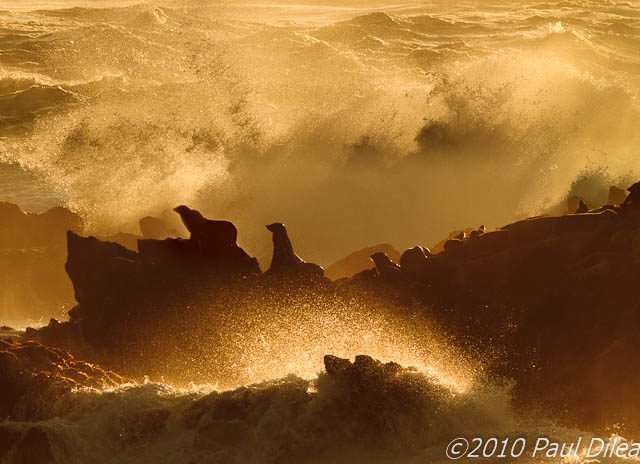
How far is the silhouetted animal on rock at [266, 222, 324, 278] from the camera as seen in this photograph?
20.0 metres

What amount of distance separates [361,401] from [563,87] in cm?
3740

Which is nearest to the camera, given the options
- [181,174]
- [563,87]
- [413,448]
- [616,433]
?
[413,448]

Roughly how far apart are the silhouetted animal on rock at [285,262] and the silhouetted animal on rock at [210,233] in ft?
2.54

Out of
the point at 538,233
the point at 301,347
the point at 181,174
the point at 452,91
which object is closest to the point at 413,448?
the point at 301,347

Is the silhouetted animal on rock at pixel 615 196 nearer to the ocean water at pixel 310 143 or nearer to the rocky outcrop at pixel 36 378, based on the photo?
the ocean water at pixel 310 143

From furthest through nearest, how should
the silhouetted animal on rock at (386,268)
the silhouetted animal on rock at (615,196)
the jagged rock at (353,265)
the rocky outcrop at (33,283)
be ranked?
the rocky outcrop at (33,283) < the jagged rock at (353,265) < the silhouetted animal on rock at (615,196) < the silhouetted animal on rock at (386,268)

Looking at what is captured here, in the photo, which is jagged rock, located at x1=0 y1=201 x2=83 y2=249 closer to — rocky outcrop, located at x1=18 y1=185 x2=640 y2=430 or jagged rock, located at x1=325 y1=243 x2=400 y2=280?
jagged rock, located at x1=325 y1=243 x2=400 y2=280

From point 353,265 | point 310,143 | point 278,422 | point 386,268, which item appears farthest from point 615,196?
point 310,143

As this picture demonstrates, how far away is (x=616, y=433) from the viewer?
605 inches

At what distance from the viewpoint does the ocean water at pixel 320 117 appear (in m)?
37.6

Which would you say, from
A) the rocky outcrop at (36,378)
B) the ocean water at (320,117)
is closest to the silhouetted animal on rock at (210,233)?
the rocky outcrop at (36,378)

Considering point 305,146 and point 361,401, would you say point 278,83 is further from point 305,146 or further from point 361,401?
point 361,401

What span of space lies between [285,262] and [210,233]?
147cm
